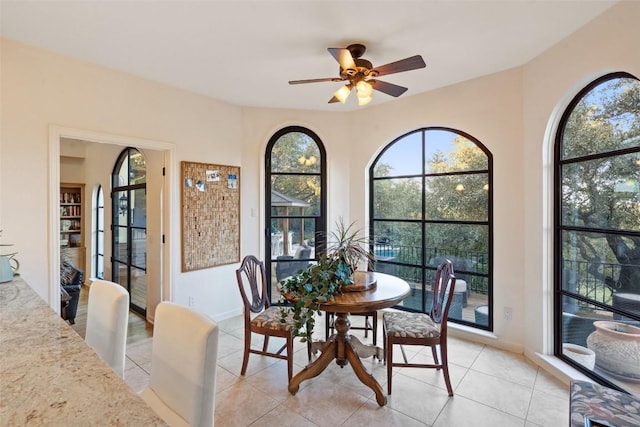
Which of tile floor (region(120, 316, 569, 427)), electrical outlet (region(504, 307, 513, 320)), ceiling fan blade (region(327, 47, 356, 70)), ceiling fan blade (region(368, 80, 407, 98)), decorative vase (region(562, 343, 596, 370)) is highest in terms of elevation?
ceiling fan blade (region(327, 47, 356, 70))

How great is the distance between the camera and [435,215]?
3.54m

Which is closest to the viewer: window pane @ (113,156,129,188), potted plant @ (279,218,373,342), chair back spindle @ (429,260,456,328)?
potted plant @ (279,218,373,342)

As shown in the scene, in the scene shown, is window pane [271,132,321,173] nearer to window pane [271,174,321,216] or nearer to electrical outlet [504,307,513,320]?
window pane [271,174,321,216]

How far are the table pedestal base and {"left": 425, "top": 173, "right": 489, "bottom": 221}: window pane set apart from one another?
5.65 feet

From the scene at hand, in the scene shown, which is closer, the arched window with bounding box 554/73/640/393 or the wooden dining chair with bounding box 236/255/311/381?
the arched window with bounding box 554/73/640/393

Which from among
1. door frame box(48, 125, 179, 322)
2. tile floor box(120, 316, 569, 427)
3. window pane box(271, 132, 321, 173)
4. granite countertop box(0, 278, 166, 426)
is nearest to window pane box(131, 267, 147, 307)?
door frame box(48, 125, 179, 322)

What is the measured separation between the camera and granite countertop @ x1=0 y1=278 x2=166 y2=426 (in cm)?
76

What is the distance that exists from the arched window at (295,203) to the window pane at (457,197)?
1359 millimetres

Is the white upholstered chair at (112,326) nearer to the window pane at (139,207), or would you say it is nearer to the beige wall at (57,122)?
the beige wall at (57,122)

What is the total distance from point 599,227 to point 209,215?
3.64 metres

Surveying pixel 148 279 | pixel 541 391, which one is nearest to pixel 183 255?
pixel 148 279

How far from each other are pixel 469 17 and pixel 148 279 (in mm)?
4135

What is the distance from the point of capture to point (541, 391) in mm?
2344

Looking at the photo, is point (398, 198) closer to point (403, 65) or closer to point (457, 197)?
point (457, 197)
